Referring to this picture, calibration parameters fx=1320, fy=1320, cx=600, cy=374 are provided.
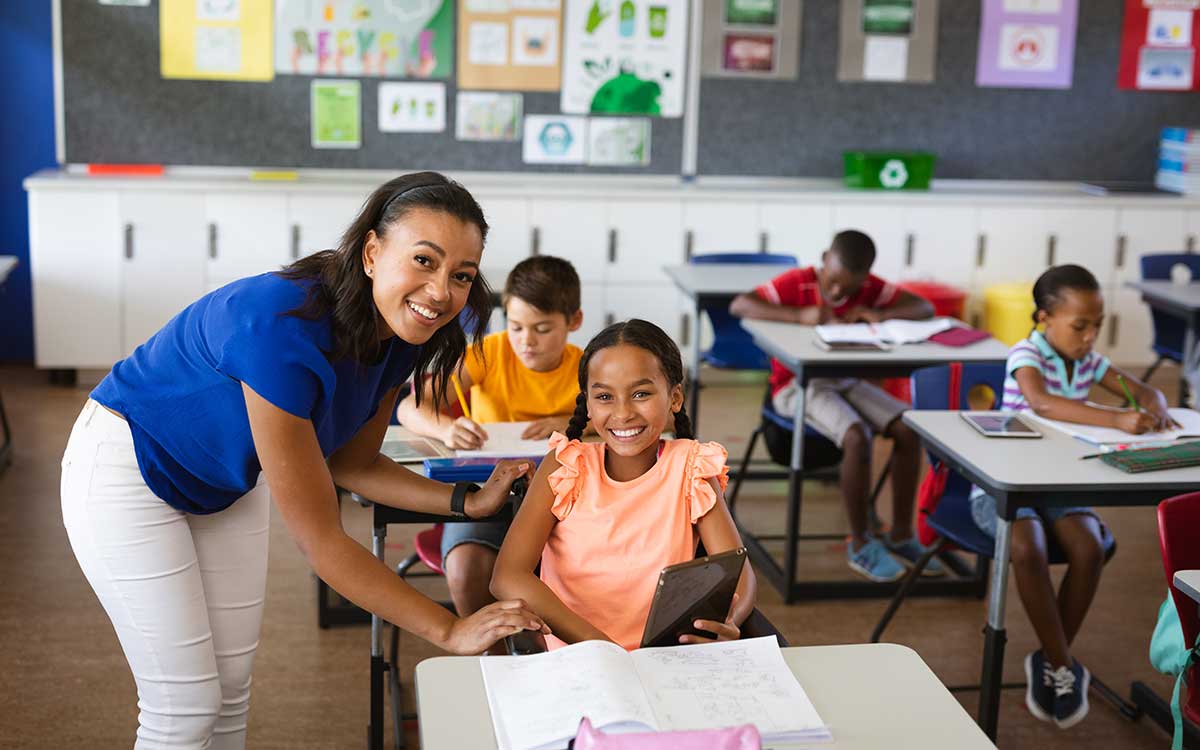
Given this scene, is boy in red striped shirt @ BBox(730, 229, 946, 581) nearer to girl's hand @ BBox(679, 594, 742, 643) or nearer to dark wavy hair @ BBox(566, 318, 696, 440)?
dark wavy hair @ BBox(566, 318, 696, 440)

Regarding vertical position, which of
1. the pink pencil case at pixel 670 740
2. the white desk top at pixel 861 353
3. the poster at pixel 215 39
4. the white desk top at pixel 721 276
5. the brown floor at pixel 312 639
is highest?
the poster at pixel 215 39

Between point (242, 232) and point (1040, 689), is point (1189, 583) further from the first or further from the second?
point (242, 232)

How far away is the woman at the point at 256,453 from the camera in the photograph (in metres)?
1.59

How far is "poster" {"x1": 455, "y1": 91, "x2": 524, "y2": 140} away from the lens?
591cm

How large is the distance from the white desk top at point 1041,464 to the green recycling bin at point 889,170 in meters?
3.34

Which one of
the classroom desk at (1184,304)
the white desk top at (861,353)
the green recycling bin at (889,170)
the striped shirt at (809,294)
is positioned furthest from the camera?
the green recycling bin at (889,170)

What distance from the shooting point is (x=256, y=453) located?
169 centimetres

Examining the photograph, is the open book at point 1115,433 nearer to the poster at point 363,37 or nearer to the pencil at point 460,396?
the pencil at point 460,396

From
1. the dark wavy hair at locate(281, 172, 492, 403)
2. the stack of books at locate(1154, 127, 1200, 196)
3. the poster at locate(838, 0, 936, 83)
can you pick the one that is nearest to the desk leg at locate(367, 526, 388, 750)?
the dark wavy hair at locate(281, 172, 492, 403)

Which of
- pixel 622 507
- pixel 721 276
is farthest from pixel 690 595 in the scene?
pixel 721 276

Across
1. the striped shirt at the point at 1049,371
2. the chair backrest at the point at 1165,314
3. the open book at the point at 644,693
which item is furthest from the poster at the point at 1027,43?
the open book at the point at 644,693

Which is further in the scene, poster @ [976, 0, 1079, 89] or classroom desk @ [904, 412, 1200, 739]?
poster @ [976, 0, 1079, 89]

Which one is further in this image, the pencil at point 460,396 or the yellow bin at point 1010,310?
the yellow bin at point 1010,310

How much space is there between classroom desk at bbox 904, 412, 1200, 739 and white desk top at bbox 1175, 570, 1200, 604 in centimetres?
46
